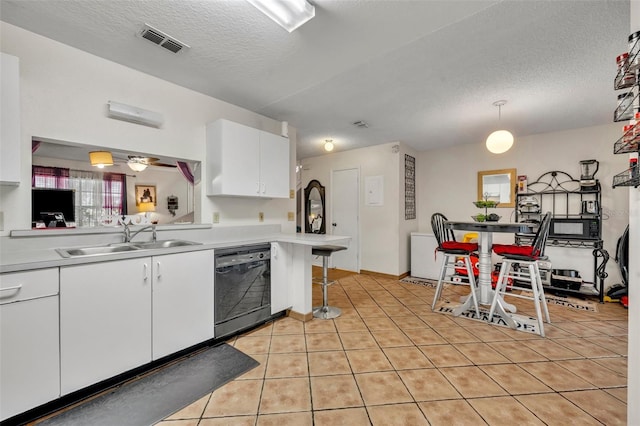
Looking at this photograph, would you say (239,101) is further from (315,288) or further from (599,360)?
(599,360)

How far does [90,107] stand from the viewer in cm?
210

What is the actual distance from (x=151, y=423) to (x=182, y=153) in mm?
2184

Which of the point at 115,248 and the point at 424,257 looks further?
the point at 424,257

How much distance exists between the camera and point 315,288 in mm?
4098

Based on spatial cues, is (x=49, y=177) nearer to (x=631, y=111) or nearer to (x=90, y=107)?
(x=90, y=107)

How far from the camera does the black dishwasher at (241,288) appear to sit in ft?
7.56

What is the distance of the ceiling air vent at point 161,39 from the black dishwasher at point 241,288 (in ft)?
5.32

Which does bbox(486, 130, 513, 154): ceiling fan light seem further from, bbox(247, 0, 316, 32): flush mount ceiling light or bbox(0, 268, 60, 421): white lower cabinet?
bbox(0, 268, 60, 421): white lower cabinet

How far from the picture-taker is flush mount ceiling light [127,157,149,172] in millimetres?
2484

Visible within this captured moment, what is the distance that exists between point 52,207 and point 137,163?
2.39 feet

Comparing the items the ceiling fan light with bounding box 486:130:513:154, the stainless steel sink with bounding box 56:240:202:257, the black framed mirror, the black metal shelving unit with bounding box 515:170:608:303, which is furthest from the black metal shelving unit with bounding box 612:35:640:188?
the black framed mirror

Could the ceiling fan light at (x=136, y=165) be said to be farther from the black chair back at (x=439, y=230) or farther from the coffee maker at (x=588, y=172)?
the coffee maker at (x=588, y=172)

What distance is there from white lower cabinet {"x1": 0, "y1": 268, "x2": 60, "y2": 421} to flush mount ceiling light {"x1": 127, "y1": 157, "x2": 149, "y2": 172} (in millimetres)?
1293

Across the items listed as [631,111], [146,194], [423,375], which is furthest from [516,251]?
[146,194]
